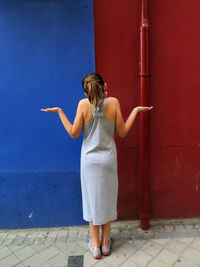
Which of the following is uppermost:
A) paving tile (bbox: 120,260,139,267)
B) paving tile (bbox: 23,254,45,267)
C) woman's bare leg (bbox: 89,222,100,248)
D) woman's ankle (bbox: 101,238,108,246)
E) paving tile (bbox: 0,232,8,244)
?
woman's bare leg (bbox: 89,222,100,248)

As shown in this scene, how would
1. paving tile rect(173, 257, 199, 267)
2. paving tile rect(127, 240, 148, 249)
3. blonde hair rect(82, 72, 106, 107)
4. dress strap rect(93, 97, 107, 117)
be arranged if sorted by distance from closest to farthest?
1. blonde hair rect(82, 72, 106, 107)
2. dress strap rect(93, 97, 107, 117)
3. paving tile rect(173, 257, 199, 267)
4. paving tile rect(127, 240, 148, 249)

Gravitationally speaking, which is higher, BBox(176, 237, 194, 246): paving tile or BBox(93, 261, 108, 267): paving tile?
BBox(93, 261, 108, 267): paving tile

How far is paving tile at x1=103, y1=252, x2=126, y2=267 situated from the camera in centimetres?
236

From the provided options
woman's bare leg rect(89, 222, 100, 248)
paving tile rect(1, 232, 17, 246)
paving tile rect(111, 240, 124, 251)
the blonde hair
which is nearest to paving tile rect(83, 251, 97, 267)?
woman's bare leg rect(89, 222, 100, 248)

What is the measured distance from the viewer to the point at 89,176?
229 centimetres

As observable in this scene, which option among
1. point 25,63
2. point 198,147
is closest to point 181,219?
point 198,147

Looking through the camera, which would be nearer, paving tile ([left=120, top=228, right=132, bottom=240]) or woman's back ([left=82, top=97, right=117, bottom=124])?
woman's back ([left=82, top=97, right=117, bottom=124])

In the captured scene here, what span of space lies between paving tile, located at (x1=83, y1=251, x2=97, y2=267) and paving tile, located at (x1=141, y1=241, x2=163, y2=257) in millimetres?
602

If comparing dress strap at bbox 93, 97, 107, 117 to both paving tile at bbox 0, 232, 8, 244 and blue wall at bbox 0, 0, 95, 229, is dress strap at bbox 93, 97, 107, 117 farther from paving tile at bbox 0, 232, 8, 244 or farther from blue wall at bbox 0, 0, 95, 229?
paving tile at bbox 0, 232, 8, 244

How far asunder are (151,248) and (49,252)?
1.20 metres

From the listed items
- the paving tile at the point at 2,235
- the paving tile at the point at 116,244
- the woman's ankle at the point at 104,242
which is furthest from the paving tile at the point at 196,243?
the paving tile at the point at 2,235

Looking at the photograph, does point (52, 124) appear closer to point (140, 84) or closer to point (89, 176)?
point (89, 176)

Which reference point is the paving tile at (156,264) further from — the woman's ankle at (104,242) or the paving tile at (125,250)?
the woman's ankle at (104,242)

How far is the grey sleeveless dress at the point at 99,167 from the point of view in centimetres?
223
